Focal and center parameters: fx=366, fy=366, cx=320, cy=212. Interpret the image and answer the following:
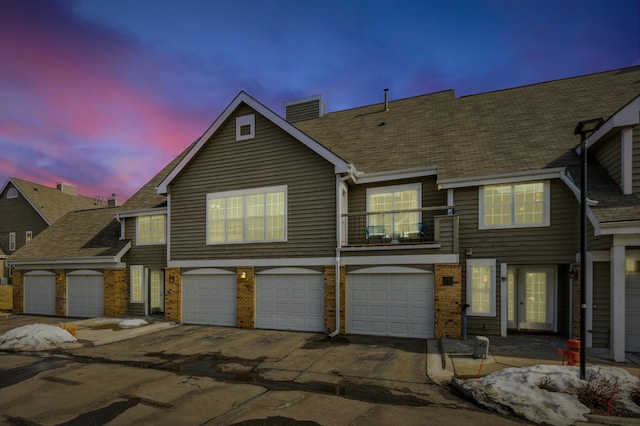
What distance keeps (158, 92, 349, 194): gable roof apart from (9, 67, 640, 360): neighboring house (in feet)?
0.20

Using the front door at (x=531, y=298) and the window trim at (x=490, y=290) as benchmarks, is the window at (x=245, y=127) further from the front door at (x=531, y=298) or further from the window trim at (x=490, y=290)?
the front door at (x=531, y=298)

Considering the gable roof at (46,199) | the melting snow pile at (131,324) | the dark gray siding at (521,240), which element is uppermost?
the gable roof at (46,199)

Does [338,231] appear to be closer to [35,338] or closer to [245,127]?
[245,127]

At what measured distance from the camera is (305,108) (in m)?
21.9

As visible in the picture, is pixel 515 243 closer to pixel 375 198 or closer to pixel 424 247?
pixel 424 247

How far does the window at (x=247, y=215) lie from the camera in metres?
14.6

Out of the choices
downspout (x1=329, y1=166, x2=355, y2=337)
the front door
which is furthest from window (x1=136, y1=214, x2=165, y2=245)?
the front door

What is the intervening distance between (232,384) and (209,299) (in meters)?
7.88

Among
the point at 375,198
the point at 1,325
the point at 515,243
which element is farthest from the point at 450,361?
the point at 1,325

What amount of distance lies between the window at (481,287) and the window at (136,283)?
1532 cm

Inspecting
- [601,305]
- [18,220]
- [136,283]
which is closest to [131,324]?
[136,283]

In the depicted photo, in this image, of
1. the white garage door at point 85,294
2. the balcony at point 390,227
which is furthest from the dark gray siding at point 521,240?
the white garage door at point 85,294

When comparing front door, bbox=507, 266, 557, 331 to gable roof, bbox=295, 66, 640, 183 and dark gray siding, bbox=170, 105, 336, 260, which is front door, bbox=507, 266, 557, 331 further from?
dark gray siding, bbox=170, 105, 336, 260

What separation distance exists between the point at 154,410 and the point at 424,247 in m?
8.98
